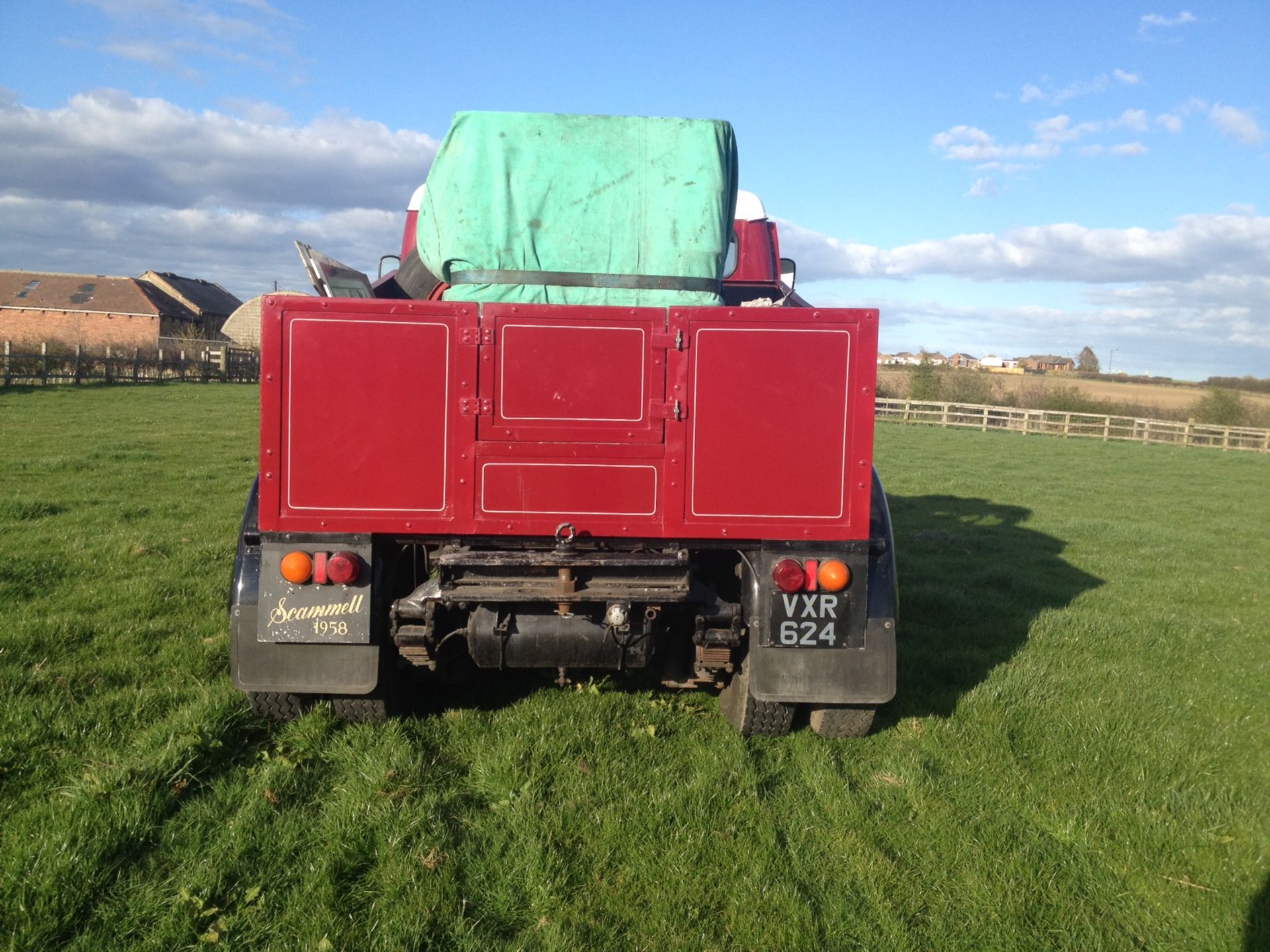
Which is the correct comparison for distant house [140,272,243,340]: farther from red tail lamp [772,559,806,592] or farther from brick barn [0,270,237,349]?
red tail lamp [772,559,806,592]

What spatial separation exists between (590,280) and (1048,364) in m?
92.9

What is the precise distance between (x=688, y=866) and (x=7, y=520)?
8.01m

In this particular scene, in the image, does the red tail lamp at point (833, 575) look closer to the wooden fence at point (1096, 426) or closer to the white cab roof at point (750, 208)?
the white cab roof at point (750, 208)

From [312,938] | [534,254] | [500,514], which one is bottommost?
[312,938]

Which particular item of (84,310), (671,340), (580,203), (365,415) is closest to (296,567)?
(365,415)

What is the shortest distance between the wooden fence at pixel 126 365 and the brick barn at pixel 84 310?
1438 cm

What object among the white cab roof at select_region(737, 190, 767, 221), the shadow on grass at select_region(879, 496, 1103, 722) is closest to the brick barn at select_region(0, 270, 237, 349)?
the shadow on grass at select_region(879, 496, 1103, 722)

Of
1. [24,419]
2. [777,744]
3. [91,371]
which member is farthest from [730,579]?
[91,371]

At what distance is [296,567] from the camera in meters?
3.67

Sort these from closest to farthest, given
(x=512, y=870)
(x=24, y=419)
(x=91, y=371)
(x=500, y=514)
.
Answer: (x=512, y=870)
(x=500, y=514)
(x=24, y=419)
(x=91, y=371)

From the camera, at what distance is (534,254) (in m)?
4.30

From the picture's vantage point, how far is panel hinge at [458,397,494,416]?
3680mm

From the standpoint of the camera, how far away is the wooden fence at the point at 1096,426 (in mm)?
34094

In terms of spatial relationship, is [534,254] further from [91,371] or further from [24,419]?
[91,371]
